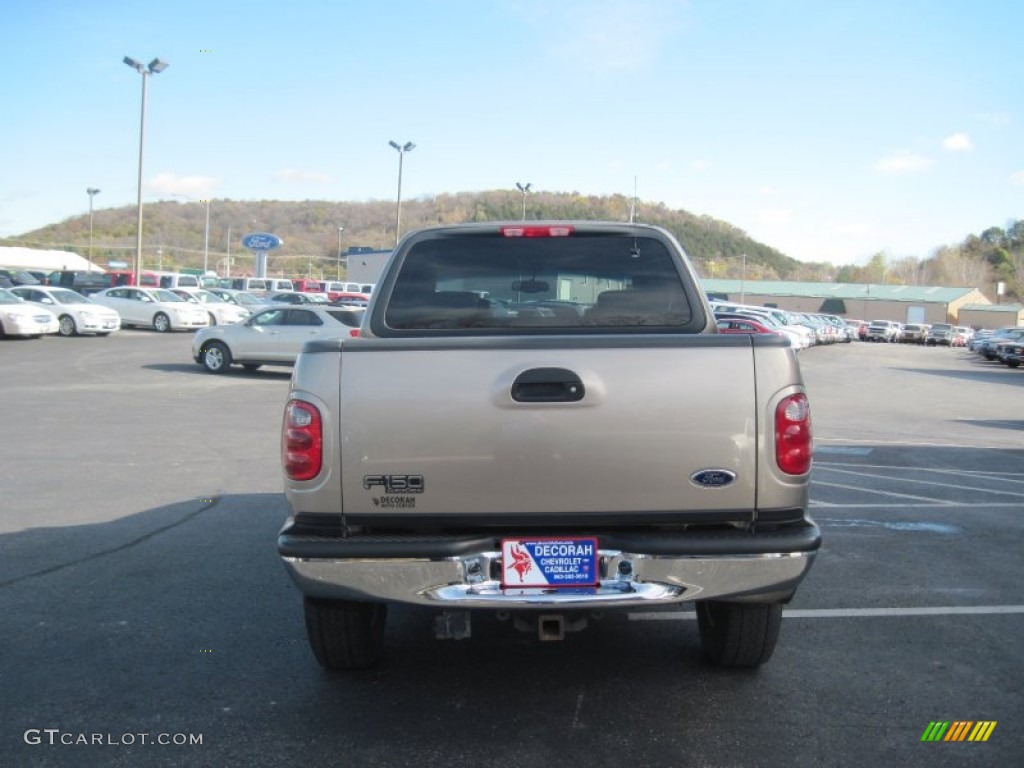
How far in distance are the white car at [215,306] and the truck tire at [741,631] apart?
33.0 meters

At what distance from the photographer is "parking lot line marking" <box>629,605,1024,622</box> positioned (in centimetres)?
543

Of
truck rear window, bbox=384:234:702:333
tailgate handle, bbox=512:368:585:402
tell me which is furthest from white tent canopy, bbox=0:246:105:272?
tailgate handle, bbox=512:368:585:402

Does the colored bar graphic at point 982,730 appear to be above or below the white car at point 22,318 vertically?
below

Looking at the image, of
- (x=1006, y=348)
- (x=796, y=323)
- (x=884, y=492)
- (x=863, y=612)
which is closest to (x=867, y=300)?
(x=796, y=323)

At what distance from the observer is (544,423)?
365 centimetres

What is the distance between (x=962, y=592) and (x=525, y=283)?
3373mm

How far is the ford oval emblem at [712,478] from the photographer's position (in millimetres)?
3682

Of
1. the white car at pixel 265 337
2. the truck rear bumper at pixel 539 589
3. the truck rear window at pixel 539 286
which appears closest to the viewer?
the truck rear bumper at pixel 539 589

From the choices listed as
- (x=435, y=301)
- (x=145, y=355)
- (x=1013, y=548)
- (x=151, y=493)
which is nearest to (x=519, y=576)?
(x=435, y=301)

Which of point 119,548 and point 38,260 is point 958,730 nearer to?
point 119,548

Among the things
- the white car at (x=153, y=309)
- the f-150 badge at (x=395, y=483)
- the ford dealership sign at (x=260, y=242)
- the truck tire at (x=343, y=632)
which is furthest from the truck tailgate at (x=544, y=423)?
the ford dealership sign at (x=260, y=242)

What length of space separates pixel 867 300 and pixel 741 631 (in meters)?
105

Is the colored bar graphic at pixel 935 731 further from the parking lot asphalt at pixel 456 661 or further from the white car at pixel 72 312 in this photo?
the white car at pixel 72 312

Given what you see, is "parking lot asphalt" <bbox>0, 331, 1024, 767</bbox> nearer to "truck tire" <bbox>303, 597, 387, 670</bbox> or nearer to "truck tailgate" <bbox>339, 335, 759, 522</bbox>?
"truck tire" <bbox>303, 597, 387, 670</bbox>
